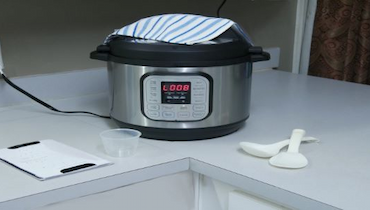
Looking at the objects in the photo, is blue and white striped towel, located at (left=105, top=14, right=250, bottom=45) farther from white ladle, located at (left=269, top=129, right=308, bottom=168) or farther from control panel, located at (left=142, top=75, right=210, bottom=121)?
white ladle, located at (left=269, top=129, right=308, bottom=168)

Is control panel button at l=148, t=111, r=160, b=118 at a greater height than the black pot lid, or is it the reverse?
the black pot lid

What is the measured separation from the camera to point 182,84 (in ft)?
2.89

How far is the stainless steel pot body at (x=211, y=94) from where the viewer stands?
2.92 feet

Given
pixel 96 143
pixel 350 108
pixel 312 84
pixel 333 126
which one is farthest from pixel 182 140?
pixel 312 84

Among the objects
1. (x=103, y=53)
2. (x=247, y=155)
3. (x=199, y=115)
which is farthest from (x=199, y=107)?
(x=103, y=53)

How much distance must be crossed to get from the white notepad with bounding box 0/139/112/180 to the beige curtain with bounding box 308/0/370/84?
1173mm

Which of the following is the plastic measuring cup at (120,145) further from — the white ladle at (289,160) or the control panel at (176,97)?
the white ladle at (289,160)

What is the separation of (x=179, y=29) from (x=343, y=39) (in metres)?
0.98

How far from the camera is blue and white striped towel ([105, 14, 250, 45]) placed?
90 centimetres

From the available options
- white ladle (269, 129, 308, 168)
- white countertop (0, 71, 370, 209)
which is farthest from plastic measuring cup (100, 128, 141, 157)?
white ladle (269, 129, 308, 168)

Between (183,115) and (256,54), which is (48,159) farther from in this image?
(256,54)

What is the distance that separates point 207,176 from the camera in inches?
32.6

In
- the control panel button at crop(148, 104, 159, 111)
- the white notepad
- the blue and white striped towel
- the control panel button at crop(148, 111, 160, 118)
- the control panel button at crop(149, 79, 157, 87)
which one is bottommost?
the white notepad

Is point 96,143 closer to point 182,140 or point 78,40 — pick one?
point 182,140
